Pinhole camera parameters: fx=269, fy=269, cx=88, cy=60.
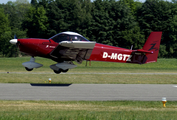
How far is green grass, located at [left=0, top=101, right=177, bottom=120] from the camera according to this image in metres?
9.42

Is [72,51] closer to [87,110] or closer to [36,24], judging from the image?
[87,110]

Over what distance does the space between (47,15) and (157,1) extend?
28864mm

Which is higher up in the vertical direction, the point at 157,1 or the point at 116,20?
the point at 157,1

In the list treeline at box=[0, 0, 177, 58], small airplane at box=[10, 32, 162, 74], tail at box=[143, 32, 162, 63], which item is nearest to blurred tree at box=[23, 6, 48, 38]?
treeline at box=[0, 0, 177, 58]

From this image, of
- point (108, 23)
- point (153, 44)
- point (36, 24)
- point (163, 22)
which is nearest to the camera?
point (153, 44)

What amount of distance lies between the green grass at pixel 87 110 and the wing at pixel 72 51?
14.5ft

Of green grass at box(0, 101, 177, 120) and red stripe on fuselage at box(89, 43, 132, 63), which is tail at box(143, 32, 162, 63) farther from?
green grass at box(0, 101, 177, 120)

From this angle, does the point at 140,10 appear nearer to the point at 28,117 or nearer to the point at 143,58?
the point at 143,58

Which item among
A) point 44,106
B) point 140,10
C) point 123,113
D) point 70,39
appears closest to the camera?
point 123,113

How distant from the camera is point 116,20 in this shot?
210 ft

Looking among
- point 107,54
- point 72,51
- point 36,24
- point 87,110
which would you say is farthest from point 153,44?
point 36,24

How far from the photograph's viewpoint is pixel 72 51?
1736 cm

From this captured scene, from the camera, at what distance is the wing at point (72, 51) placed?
52.5 ft

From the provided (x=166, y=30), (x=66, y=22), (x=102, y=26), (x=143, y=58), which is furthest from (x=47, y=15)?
(x=143, y=58)
